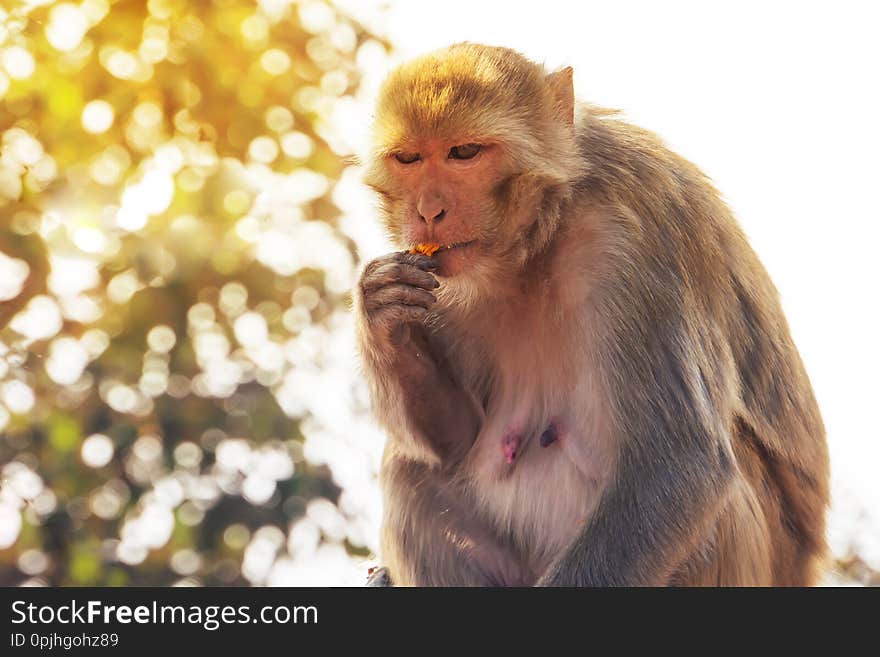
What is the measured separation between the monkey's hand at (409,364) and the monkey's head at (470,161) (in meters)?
0.11

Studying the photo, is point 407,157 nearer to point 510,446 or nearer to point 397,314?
point 397,314

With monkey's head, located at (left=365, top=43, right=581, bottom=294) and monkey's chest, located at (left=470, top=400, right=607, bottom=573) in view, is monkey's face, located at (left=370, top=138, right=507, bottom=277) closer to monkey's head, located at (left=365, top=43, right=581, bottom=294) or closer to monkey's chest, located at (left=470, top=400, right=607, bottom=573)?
monkey's head, located at (left=365, top=43, right=581, bottom=294)

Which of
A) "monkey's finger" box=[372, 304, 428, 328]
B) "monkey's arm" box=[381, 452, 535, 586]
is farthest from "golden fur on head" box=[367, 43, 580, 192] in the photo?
"monkey's arm" box=[381, 452, 535, 586]

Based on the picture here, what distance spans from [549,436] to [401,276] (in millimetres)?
771

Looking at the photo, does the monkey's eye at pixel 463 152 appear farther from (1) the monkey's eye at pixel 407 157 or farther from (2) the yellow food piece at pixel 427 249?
(2) the yellow food piece at pixel 427 249

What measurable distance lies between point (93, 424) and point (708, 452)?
3.74 m

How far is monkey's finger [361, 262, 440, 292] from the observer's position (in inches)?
141

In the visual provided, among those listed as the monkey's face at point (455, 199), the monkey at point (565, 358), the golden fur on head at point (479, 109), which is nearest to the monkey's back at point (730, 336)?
the monkey at point (565, 358)

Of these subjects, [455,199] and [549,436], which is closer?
[455,199]

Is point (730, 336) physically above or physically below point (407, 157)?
below

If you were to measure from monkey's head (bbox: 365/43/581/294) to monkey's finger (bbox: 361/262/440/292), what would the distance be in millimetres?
61

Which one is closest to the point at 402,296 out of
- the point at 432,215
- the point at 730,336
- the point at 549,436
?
the point at 432,215

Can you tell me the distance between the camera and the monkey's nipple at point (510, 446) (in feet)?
13.1

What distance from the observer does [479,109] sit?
363 centimetres
